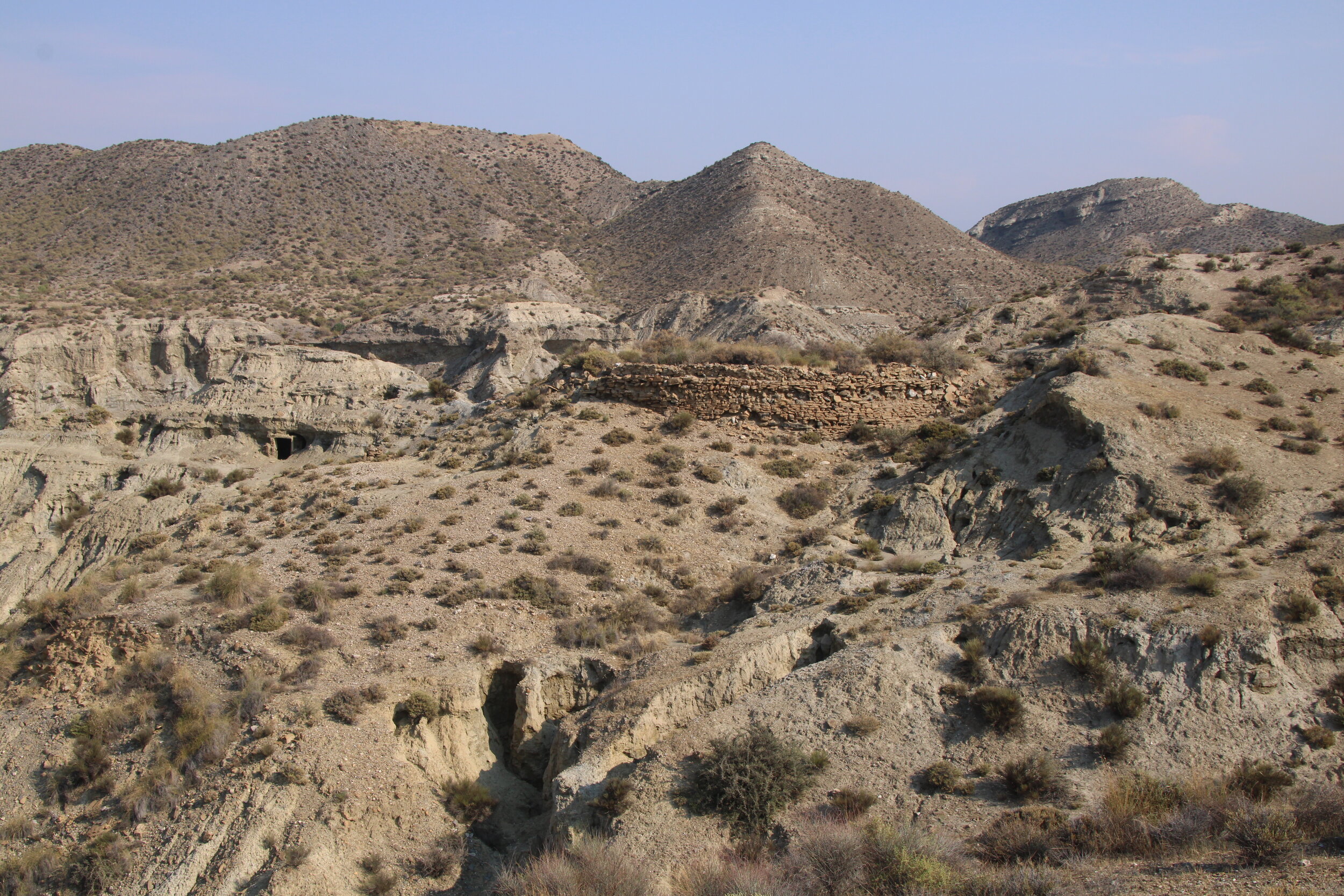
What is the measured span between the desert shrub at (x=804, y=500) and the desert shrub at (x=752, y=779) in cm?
901

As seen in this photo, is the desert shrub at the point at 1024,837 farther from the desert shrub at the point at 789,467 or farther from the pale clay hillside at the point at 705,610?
the desert shrub at the point at 789,467

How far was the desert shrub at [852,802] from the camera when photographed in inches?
424

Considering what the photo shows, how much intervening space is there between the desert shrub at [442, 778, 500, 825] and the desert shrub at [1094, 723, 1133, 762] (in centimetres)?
849

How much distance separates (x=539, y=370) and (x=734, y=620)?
843 inches

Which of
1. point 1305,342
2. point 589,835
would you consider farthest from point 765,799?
point 1305,342

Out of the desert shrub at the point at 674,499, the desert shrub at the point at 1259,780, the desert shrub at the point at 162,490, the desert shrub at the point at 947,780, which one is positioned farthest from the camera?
the desert shrub at the point at 162,490

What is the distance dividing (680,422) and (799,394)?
345cm

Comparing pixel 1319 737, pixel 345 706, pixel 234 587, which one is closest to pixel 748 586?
pixel 345 706

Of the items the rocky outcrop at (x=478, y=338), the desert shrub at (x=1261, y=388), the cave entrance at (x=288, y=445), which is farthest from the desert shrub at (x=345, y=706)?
the rocky outcrop at (x=478, y=338)

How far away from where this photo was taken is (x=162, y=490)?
24.6 m

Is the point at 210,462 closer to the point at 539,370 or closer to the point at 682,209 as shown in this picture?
the point at 539,370

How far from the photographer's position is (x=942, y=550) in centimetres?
1762

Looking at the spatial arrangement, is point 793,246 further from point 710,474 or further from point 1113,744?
point 1113,744

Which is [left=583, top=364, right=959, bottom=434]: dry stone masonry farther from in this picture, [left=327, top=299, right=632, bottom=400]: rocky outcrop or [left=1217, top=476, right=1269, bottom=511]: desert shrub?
[left=327, top=299, right=632, bottom=400]: rocky outcrop
